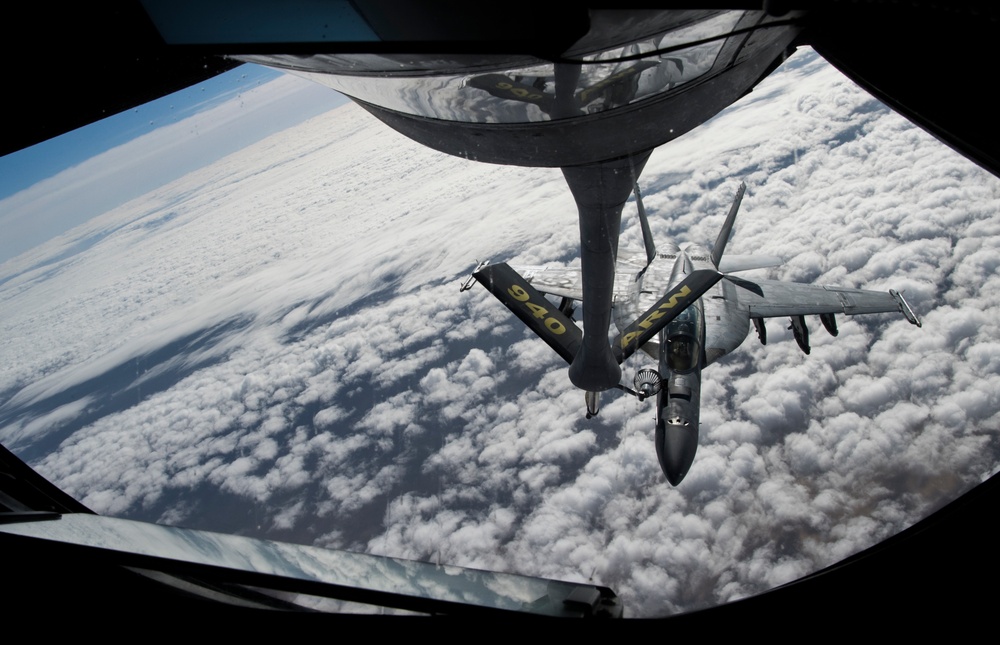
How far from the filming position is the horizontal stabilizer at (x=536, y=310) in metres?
7.26

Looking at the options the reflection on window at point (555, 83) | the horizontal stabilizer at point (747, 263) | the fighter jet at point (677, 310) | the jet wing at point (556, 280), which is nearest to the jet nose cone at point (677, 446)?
the fighter jet at point (677, 310)

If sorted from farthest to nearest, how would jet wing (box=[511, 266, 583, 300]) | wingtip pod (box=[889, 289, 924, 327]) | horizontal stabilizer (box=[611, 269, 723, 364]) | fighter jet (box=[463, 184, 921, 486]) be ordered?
jet wing (box=[511, 266, 583, 300]) → wingtip pod (box=[889, 289, 924, 327]) → fighter jet (box=[463, 184, 921, 486]) → horizontal stabilizer (box=[611, 269, 723, 364])

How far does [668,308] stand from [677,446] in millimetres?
5129

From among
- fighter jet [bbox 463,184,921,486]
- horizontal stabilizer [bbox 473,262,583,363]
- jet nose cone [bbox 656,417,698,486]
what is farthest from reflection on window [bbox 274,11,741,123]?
jet nose cone [bbox 656,417,698,486]

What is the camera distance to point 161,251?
3226 inches

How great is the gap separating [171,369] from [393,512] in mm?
34801

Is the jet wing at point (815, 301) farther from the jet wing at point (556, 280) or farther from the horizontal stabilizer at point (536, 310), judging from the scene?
the horizontal stabilizer at point (536, 310)

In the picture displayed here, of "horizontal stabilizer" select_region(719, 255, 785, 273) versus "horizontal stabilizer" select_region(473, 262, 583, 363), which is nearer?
"horizontal stabilizer" select_region(473, 262, 583, 363)

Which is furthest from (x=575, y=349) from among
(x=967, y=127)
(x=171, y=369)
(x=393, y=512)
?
(x=171, y=369)

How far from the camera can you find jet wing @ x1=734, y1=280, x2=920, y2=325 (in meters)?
11.9

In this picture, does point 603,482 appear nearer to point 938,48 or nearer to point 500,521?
point 500,521

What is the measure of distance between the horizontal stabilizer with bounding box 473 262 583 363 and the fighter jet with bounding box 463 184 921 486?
0.06 ft

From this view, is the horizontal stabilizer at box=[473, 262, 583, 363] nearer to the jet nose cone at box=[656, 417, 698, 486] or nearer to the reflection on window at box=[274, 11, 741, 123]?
the jet nose cone at box=[656, 417, 698, 486]

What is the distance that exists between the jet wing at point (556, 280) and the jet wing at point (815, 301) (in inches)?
187
